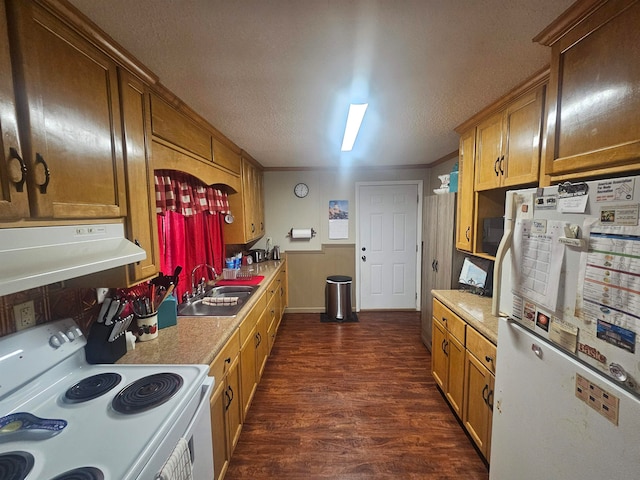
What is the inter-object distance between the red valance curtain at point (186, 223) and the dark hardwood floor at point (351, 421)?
1221mm

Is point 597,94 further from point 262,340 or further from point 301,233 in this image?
point 301,233

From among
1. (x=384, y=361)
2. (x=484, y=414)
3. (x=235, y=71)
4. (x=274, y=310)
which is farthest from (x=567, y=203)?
(x=274, y=310)

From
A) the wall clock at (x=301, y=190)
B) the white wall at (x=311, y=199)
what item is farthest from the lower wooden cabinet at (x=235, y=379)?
the wall clock at (x=301, y=190)

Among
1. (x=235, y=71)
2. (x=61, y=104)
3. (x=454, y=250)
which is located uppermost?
(x=235, y=71)

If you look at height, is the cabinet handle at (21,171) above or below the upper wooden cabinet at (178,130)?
below

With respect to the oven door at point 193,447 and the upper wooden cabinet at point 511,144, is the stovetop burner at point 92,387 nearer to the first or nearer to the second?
the oven door at point 193,447

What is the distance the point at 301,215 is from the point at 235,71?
2.87 metres

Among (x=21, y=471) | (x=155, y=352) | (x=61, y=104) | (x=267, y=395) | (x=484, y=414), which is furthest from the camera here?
(x=267, y=395)

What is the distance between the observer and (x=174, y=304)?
1655 millimetres

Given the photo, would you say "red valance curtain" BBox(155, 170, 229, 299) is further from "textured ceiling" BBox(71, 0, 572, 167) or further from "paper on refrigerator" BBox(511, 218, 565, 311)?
"paper on refrigerator" BBox(511, 218, 565, 311)

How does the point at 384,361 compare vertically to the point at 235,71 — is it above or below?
below

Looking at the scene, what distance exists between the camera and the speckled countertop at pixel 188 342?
1.28 metres

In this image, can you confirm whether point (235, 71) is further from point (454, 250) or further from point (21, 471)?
point (454, 250)

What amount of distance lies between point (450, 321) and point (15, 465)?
224 cm
